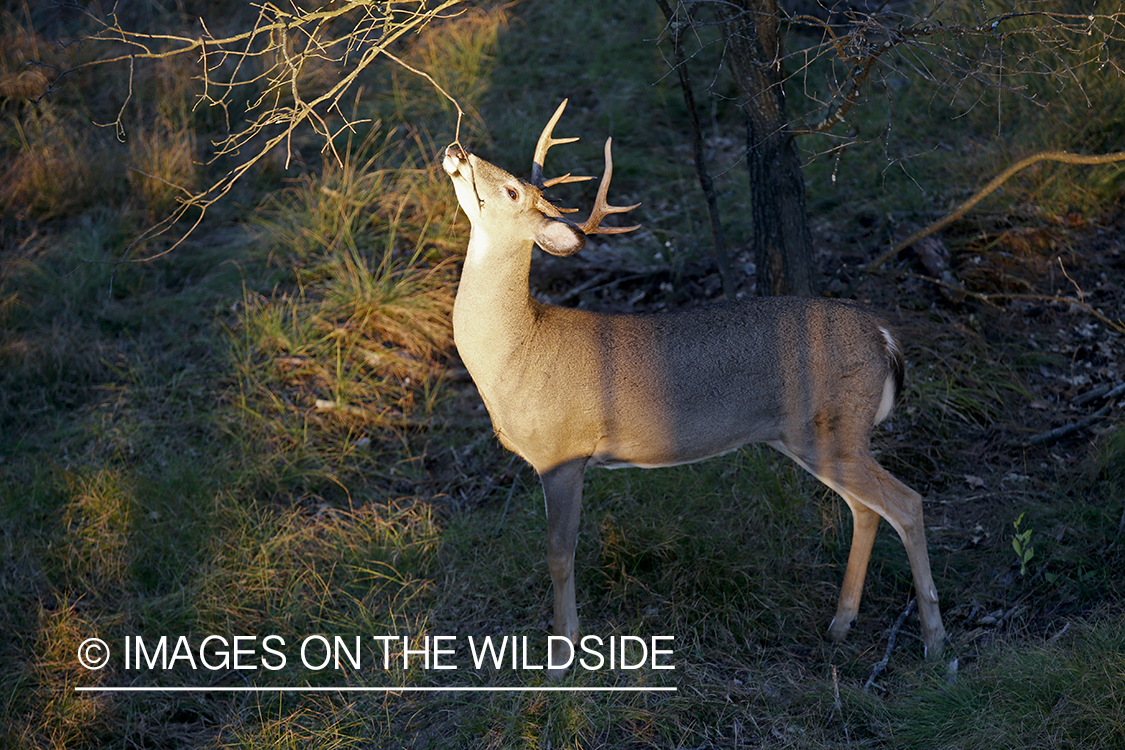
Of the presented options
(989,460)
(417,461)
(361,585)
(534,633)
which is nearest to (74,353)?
(417,461)

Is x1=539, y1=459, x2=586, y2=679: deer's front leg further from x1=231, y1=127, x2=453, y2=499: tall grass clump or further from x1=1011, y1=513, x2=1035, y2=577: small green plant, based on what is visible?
x1=231, y1=127, x2=453, y2=499: tall grass clump

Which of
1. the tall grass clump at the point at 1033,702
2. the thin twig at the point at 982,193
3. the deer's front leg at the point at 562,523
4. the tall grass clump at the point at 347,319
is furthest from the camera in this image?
the tall grass clump at the point at 347,319

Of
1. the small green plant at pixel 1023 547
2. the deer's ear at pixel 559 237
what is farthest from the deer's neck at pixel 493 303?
the small green plant at pixel 1023 547

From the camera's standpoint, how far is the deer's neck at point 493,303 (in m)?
4.00

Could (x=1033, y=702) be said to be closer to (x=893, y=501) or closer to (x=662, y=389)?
(x=893, y=501)

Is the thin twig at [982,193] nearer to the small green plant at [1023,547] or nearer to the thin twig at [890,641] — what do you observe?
the small green plant at [1023,547]

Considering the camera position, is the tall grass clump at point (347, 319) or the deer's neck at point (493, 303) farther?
the tall grass clump at point (347, 319)

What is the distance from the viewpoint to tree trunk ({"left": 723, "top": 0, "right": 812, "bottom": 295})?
5000mm

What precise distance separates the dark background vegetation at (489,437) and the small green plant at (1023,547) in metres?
0.03

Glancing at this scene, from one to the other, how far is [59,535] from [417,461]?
1905mm

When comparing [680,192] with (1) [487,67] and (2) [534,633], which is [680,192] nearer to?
(1) [487,67]

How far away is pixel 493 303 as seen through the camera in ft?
13.2

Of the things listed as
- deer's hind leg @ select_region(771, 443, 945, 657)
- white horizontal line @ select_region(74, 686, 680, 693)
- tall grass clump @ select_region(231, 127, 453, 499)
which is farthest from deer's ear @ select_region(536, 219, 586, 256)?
tall grass clump @ select_region(231, 127, 453, 499)

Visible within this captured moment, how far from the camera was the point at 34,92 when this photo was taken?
8.63 metres
